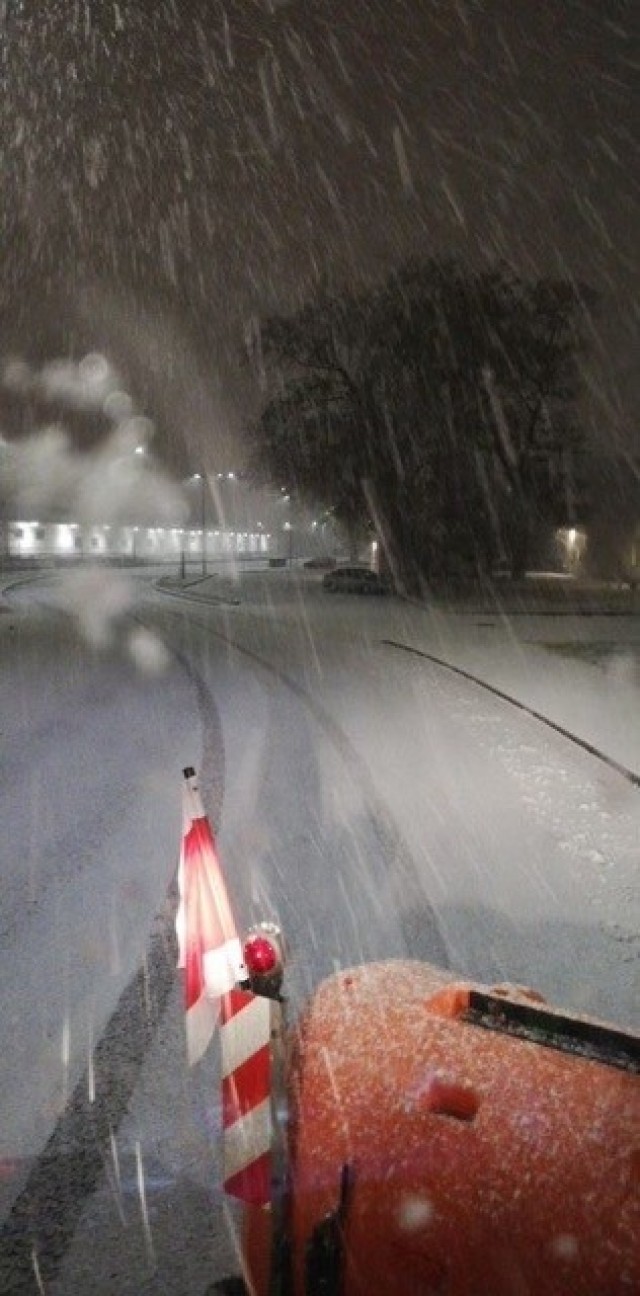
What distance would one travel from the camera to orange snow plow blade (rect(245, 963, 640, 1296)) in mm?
1758

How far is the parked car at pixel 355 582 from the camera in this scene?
46.9 m

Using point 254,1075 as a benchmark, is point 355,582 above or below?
above

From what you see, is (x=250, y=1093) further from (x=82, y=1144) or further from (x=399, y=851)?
(x=399, y=851)

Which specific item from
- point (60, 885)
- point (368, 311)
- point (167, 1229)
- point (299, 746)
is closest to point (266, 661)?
point (299, 746)

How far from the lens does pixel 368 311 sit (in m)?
43.2

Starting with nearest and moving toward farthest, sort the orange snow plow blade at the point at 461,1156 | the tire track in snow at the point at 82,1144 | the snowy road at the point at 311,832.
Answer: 1. the orange snow plow blade at the point at 461,1156
2. the tire track in snow at the point at 82,1144
3. the snowy road at the point at 311,832

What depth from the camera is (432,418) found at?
1656 inches

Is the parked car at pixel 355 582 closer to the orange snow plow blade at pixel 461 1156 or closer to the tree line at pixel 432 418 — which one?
the tree line at pixel 432 418

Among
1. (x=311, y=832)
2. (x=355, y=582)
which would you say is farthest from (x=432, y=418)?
(x=311, y=832)

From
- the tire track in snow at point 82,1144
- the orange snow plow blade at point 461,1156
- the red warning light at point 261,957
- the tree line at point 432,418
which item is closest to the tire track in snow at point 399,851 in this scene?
the tire track in snow at point 82,1144

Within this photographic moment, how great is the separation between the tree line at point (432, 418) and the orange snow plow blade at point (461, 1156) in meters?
41.4

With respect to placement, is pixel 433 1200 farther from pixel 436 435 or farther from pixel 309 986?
pixel 436 435

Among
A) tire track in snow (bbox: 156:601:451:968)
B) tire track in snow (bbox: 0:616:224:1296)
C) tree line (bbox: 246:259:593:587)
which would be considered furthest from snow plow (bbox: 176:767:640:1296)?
tree line (bbox: 246:259:593:587)

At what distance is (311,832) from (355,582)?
41.0 meters
